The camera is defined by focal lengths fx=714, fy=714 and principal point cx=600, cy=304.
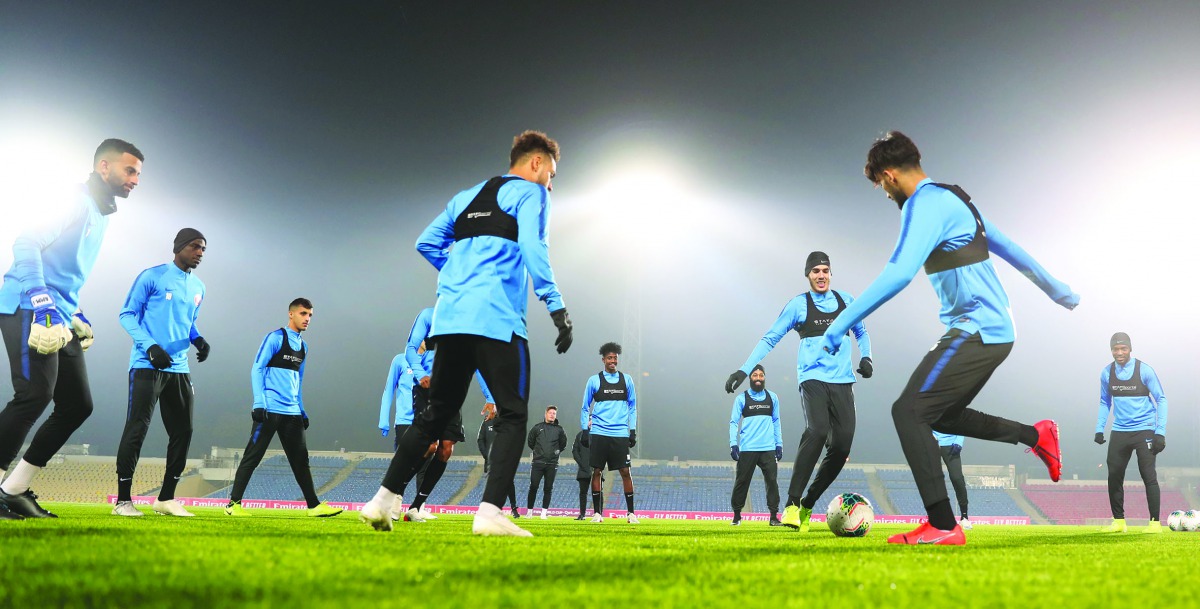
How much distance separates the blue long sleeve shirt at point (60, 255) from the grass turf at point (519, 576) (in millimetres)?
2158

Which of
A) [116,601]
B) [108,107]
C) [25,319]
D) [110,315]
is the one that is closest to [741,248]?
[108,107]

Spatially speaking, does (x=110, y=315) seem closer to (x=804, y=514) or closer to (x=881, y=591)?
(x=804, y=514)

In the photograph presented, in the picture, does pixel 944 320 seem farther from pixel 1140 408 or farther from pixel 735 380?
pixel 1140 408

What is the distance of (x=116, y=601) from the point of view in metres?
1.66

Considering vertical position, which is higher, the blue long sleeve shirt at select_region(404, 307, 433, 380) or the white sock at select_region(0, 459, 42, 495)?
the blue long sleeve shirt at select_region(404, 307, 433, 380)

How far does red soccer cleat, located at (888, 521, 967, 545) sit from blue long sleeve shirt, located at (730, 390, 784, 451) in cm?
826

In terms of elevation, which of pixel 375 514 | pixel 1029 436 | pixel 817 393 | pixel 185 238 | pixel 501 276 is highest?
pixel 185 238

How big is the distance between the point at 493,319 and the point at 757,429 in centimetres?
944

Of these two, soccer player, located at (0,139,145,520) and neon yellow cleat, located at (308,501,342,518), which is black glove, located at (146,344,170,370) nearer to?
soccer player, located at (0,139,145,520)

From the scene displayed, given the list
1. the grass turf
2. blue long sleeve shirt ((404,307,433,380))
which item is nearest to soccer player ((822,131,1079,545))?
the grass turf

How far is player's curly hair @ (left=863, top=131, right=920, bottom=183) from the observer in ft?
14.9

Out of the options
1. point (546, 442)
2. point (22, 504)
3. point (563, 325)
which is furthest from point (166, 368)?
point (546, 442)

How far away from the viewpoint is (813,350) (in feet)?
25.1

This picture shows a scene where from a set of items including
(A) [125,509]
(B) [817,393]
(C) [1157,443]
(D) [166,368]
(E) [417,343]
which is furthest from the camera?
(C) [1157,443]
